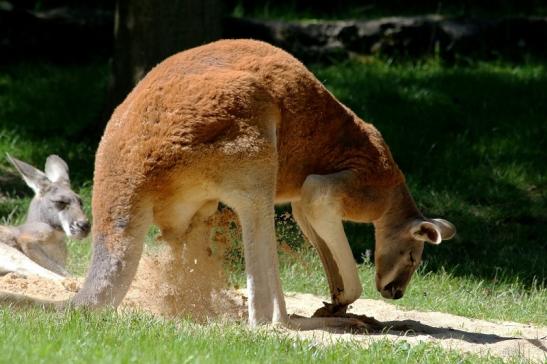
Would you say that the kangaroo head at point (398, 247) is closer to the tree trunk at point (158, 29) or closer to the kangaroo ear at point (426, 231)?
the kangaroo ear at point (426, 231)

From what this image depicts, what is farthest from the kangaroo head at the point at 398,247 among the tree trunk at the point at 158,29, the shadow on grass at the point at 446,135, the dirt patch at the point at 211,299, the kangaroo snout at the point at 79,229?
the tree trunk at the point at 158,29

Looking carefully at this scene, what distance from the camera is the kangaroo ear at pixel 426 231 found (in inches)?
286

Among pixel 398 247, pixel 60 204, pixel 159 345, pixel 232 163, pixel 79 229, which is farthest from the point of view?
pixel 60 204

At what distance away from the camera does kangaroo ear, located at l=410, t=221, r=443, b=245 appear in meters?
7.25

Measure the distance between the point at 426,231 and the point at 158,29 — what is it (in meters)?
4.33

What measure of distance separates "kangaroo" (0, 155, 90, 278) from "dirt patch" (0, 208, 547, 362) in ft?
2.72

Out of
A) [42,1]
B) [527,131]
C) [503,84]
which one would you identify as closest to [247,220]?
[527,131]

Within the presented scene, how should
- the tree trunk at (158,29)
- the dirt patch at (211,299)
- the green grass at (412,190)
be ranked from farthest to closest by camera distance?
the tree trunk at (158,29)
the dirt patch at (211,299)
the green grass at (412,190)

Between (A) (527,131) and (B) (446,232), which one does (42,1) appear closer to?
(A) (527,131)

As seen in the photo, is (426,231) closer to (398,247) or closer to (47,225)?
(398,247)

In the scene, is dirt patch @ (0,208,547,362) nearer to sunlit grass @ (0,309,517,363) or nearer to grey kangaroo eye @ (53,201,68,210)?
sunlit grass @ (0,309,517,363)

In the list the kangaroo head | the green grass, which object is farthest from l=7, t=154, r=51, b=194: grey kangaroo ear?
the kangaroo head

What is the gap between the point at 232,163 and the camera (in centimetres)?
652

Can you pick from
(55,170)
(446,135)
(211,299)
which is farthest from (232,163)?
(446,135)
